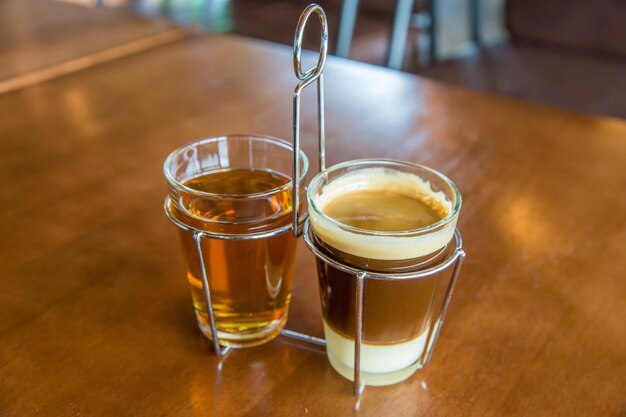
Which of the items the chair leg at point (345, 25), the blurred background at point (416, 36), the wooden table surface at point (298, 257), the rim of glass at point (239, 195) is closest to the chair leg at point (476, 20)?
the blurred background at point (416, 36)

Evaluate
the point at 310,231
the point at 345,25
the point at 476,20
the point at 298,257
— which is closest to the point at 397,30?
the point at 345,25

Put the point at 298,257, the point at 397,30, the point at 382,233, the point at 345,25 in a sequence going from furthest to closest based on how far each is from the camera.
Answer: the point at 345,25 < the point at 397,30 < the point at 298,257 < the point at 382,233

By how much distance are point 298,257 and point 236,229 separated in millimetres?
164

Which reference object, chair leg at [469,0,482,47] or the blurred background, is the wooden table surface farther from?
chair leg at [469,0,482,47]

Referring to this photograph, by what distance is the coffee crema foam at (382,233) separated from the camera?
417 millimetres

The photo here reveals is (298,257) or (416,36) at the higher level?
(298,257)

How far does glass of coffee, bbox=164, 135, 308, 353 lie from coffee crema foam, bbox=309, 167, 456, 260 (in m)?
0.03

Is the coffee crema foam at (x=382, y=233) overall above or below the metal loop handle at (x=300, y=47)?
below

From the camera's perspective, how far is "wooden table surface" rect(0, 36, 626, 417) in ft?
1.57

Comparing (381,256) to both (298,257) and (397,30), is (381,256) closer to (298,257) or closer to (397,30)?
(298,257)

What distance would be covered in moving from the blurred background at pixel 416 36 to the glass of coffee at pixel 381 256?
672 mm

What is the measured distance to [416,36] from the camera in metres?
2.93

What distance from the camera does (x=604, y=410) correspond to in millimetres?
472

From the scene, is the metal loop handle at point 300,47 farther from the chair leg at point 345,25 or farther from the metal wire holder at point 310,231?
the chair leg at point 345,25
